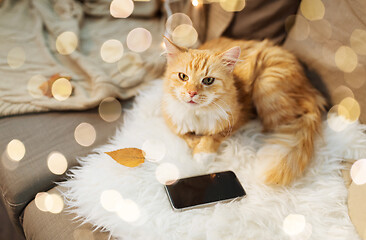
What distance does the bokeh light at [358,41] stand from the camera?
3.41 ft

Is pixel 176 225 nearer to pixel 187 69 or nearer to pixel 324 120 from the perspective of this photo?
pixel 187 69

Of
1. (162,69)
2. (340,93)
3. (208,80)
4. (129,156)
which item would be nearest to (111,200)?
(129,156)

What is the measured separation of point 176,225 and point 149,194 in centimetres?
15

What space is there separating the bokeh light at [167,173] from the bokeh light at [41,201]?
0.39 m

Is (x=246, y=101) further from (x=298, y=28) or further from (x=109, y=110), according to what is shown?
(x=109, y=110)

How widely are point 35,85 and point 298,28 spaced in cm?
129

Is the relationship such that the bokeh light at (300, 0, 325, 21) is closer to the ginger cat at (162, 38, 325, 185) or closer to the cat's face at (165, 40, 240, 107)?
the ginger cat at (162, 38, 325, 185)

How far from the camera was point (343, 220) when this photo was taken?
0.88m

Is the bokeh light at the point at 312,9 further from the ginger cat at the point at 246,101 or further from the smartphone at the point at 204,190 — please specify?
the smartphone at the point at 204,190

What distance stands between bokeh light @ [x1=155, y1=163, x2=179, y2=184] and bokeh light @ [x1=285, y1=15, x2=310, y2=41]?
0.88 meters

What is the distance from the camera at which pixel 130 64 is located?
1459mm

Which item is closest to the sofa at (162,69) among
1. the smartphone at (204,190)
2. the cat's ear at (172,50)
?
the smartphone at (204,190)

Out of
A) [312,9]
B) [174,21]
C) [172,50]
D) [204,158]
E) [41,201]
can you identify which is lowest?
[41,201]

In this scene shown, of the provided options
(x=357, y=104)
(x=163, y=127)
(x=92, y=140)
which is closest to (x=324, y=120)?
(x=357, y=104)
